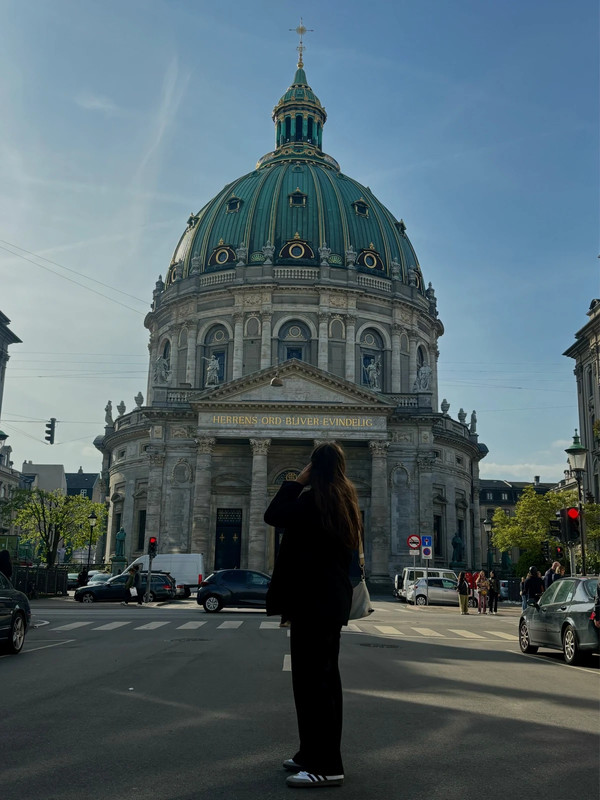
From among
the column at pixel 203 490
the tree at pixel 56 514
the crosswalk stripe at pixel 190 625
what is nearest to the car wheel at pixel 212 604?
the crosswalk stripe at pixel 190 625

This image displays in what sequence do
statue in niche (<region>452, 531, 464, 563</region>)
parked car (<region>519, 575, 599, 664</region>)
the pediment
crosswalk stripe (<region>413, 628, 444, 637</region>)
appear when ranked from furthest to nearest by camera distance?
statue in niche (<region>452, 531, 464, 563</region>) → the pediment → crosswalk stripe (<region>413, 628, 444, 637</region>) → parked car (<region>519, 575, 599, 664</region>)

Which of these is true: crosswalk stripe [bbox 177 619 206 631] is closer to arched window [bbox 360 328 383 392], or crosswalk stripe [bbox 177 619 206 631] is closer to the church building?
the church building

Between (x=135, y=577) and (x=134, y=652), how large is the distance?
23760 millimetres

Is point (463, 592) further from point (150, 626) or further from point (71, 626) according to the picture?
point (71, 626)

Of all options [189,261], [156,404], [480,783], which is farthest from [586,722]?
[189,261]

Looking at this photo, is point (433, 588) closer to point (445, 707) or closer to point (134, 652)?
point (134, 652)

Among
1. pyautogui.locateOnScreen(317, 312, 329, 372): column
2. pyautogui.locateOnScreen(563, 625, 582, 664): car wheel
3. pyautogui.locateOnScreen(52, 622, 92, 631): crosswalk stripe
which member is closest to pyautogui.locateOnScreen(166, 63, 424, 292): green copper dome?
pyautogui.locateOnScreen(317, 312, 329, 372): column

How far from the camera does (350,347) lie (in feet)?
213

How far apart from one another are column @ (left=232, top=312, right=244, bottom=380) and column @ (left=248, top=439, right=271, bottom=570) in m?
11.4

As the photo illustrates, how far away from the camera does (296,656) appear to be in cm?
611

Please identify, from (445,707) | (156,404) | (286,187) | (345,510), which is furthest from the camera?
(286,187)

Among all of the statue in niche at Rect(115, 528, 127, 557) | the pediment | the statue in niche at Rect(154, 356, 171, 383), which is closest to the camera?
the pediment

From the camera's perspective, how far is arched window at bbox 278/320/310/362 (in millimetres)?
65438

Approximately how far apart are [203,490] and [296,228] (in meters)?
25.6
